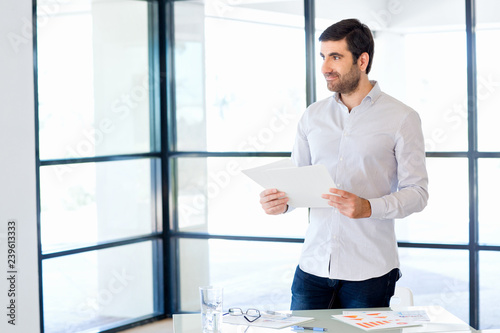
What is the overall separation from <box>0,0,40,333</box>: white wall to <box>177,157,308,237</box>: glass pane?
1299mm

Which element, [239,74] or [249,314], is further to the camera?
[239,74]

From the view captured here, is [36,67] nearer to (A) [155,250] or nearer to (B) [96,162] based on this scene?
(B) [96,162]

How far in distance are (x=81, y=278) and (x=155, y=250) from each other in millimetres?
746

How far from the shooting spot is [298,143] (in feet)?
9.73

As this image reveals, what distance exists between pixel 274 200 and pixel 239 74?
226cm

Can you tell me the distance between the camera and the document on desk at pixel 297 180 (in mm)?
2436

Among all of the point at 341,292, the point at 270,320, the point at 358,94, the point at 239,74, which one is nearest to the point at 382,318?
the point at 270,320

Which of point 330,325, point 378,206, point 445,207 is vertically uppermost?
point 378,206

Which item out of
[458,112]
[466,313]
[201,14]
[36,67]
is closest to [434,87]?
[458,112]

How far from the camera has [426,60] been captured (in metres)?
4.29

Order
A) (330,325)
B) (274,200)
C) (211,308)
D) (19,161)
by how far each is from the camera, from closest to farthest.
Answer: (211,308) → (330,325) → (274,200) → (19,161)

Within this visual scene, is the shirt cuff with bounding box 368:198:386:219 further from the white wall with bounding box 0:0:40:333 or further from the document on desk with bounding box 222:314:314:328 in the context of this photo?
the white wall with bounding box 0:0:40:333

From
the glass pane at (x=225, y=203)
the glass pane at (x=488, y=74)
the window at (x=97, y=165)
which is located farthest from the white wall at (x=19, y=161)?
the glass pane at (x=488, y=74)

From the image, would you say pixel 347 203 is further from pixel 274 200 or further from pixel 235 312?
pixel 235 312
